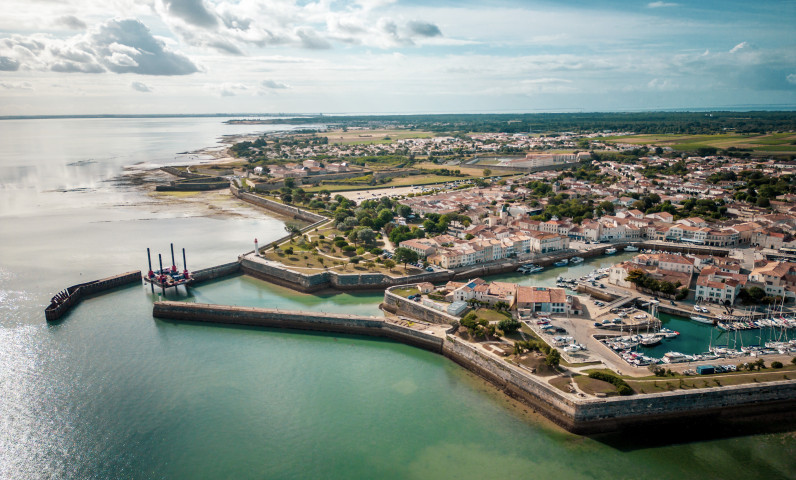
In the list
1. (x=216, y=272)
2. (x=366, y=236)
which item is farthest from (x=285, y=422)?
(x=366, y=236)

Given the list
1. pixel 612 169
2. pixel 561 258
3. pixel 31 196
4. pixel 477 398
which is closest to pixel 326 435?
pixel 477 398

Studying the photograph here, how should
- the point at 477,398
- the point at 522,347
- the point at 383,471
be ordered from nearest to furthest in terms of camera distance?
the point at 383,471, the point at 477,398, the point at 522,347

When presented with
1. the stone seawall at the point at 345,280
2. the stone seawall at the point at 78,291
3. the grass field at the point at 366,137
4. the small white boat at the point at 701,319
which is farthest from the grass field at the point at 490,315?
the grass field at the point at 366,137

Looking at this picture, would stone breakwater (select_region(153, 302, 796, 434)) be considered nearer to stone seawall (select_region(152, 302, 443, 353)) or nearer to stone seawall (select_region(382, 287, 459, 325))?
stone seawall (select_region(382, 287, 459, 325))

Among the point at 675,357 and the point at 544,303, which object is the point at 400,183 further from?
the point at 675,357

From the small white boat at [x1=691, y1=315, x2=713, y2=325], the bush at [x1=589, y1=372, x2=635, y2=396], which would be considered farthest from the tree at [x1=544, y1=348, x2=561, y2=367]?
the small white boat at [x1=691, y1=315, x2=713, y2=325]

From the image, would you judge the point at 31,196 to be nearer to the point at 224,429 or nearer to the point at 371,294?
the point at 371,294

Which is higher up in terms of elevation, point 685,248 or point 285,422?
point 685,248

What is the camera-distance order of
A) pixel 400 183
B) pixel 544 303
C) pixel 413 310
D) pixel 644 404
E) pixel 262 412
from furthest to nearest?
pixel 400 183 < pixel 413 310 < pixel 544 303 < pixel 262 412 < pixel 644 404
